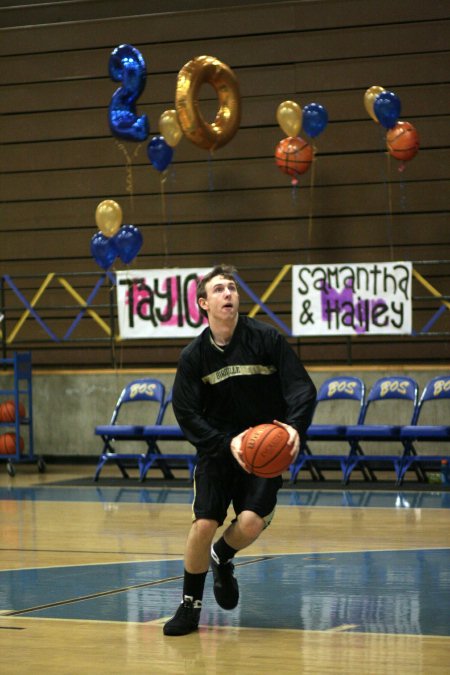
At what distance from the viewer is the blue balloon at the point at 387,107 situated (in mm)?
13195

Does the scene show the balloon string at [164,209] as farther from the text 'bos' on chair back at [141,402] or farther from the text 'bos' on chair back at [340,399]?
the text 'bos' on chair back at [340,399]

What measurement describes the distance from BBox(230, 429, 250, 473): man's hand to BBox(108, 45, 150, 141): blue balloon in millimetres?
9061

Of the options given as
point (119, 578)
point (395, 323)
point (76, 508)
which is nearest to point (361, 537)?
point (119, 578)

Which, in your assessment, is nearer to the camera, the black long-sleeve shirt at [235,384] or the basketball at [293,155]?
the black long-sleeve shirt at [235,384]

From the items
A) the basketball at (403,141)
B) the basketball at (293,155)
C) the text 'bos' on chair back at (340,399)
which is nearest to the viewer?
the text 'bos' on chair back at (340,399)

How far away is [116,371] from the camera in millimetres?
14625

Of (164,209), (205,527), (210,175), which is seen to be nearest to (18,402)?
(164,209)

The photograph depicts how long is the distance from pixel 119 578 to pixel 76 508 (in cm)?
383

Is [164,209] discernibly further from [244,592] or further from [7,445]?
[244,592]

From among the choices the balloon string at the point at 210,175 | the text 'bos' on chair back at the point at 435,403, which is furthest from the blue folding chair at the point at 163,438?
the balloon string at the point at 210,175

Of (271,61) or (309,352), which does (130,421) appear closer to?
(309,352)

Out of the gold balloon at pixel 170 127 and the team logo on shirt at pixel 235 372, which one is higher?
the gold balloon at pixel 170 127

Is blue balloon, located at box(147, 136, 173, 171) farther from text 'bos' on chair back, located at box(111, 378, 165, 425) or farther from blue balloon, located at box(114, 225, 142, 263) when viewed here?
text 'bos' on chair back, located at box(111, 378, 165, 425)

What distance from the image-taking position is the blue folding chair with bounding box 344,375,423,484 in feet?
39.8
